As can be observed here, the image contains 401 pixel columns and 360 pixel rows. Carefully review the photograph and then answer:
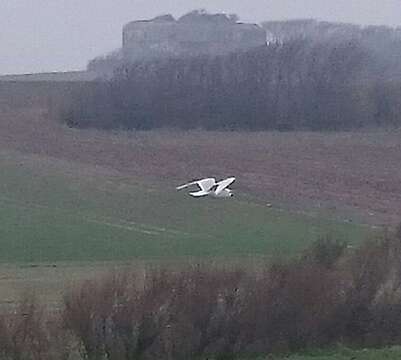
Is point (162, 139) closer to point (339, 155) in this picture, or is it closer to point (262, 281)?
point (339, 155)

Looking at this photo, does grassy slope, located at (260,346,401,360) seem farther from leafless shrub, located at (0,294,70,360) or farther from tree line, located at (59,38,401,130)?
tree line, located at (59,38,401,130)

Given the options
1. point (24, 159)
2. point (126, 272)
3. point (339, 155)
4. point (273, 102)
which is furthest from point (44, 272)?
point (273, 102)

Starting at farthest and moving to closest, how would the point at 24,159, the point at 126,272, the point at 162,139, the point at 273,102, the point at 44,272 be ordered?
the point at 273,102 < the point at 162,139 < the point at 24,159 < the point at 44,272 < the point at 126,272

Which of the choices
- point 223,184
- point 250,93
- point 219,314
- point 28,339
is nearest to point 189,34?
point 250,93

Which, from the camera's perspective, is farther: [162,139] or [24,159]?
[162,139]

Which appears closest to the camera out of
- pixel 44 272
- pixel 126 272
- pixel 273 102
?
pixel 126 272

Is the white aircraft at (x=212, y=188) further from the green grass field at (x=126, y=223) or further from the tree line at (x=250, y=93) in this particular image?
the tree line at (x=250, y=93)

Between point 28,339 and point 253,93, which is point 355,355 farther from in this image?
point 253,93
